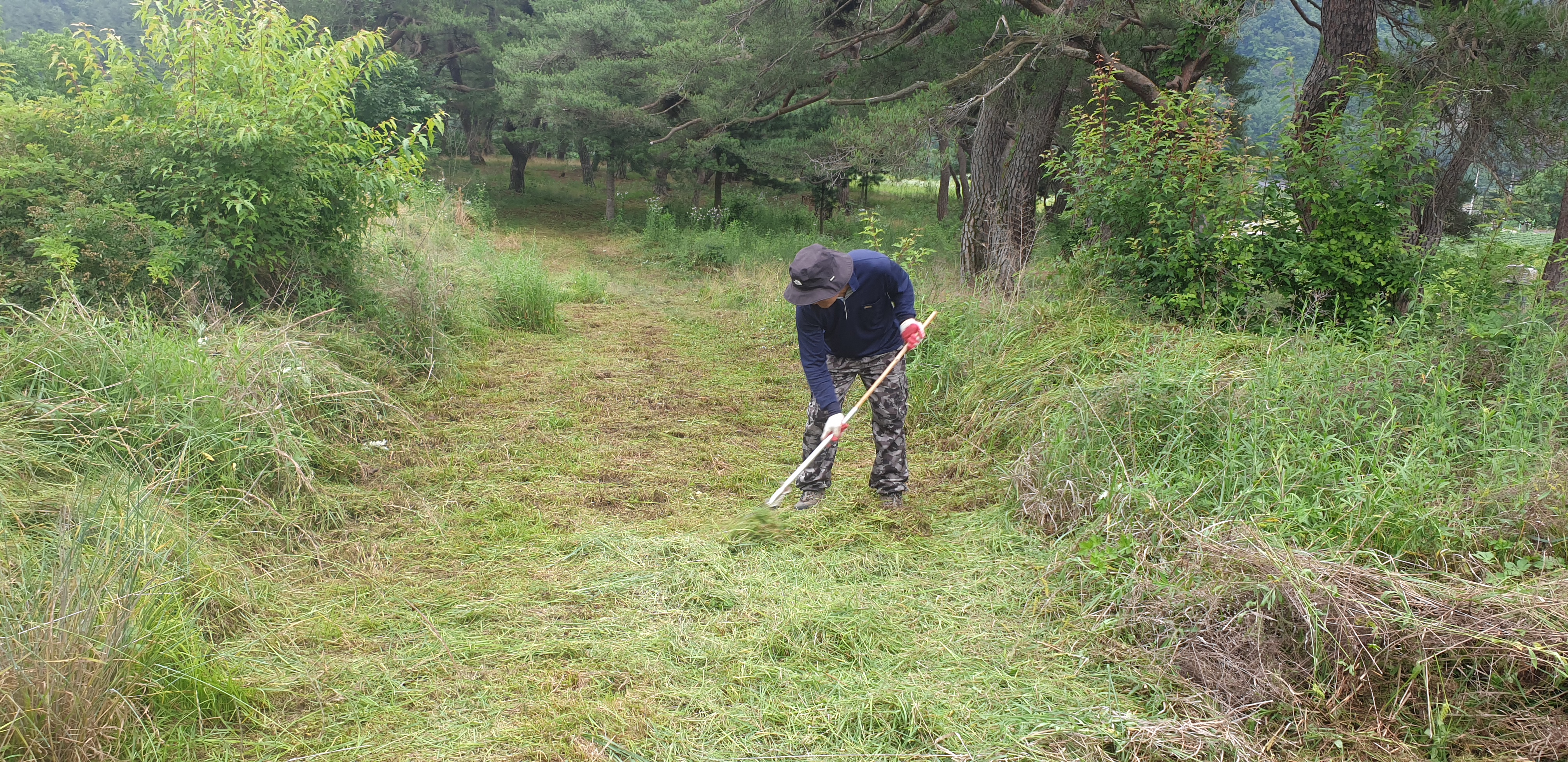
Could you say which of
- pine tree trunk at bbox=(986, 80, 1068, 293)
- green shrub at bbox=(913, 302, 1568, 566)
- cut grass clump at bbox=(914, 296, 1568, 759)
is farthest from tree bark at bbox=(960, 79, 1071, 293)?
cut grass clump at bbox=(914, 296, 1568, 759)

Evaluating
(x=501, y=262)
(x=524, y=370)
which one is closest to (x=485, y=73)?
(x=501, y=262)

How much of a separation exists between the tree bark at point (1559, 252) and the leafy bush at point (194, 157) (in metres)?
7.06

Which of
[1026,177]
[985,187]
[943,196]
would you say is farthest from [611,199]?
[1026,177]

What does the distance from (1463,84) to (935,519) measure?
5532mm

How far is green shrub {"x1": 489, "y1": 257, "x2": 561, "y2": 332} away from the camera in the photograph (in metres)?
8.32

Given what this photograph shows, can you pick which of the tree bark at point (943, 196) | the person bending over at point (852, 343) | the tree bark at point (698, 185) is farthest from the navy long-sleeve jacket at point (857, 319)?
the tree bark at point (943, 196)

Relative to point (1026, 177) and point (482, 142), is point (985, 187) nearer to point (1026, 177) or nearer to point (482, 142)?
point (1026, 177)

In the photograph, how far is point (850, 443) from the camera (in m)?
5.29

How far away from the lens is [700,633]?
3031 mm

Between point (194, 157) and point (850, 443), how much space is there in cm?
427

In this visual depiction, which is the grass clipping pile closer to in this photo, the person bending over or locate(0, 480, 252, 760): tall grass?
the person bending over

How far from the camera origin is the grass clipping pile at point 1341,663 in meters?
2.39

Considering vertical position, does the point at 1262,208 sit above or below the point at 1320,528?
above

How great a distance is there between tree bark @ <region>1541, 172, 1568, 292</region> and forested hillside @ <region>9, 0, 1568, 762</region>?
0.27ft
